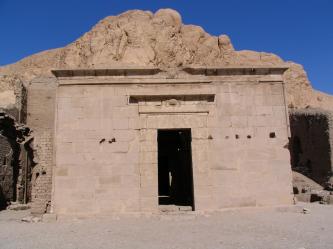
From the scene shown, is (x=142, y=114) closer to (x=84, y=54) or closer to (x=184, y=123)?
(x=184, y=123)

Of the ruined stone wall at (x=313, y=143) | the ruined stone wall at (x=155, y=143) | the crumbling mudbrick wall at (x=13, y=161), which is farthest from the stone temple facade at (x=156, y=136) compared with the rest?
the ruined stone wall at (x=313, y=143)

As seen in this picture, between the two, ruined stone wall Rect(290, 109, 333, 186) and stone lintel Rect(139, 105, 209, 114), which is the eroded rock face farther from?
stone lintel Rect(139, 105, 209, 114)

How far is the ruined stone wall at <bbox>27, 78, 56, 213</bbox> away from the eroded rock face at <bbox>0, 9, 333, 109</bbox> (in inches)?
557

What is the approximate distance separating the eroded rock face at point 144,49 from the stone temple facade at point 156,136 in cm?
2356

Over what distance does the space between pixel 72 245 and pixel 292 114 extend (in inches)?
843

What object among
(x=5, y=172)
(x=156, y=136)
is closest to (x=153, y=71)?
(x=156, y=136)

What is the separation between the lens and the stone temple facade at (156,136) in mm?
10188

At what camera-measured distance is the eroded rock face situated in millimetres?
37312

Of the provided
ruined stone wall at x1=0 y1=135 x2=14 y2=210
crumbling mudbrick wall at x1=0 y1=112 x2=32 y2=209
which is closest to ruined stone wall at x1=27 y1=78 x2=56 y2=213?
ruined stone wall at x1=0 y1=135 x2=14 y2=210

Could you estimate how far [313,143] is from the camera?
23391 mm

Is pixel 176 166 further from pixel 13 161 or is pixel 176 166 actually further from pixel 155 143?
pixel 13 161

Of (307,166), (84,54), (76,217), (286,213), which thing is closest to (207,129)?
(286,213)

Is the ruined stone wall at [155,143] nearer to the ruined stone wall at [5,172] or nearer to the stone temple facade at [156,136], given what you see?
the stone temple facade at [156,136]

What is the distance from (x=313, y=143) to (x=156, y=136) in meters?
15.9
